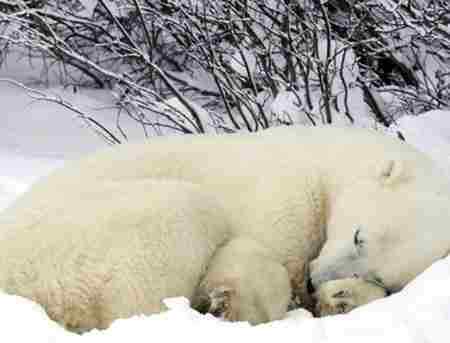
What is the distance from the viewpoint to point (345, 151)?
3.32 metres

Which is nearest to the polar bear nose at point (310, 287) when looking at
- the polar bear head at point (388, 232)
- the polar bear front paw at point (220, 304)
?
the polar bear head at point (388, 232)

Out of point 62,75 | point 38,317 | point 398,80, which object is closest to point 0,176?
point 38,317

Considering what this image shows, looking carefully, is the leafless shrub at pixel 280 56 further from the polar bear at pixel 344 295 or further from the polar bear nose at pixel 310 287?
the polar bear at pixel 344 295

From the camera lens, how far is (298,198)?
3.13m

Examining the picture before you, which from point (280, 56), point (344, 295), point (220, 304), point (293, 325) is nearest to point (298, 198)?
point (344, 295)

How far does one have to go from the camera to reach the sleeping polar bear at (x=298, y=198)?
9.52 ft

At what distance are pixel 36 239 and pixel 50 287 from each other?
0.21 metres

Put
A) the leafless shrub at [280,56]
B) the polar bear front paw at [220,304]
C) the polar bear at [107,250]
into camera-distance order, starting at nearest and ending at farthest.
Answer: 1. the polar bear at [107,250]
2. the polar bear front paw at [220,304]
3. the leafless shrub at [280,56]

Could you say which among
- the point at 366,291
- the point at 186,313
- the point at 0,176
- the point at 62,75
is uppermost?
the point at 186,313

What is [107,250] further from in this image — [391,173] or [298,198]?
[391,173]

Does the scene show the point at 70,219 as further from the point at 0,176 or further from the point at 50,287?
the point at 0,176

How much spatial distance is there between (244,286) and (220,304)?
142mm

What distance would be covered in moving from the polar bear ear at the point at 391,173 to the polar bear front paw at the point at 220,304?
2.47 feet

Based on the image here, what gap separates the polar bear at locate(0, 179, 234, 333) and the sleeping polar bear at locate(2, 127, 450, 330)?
0.07m
